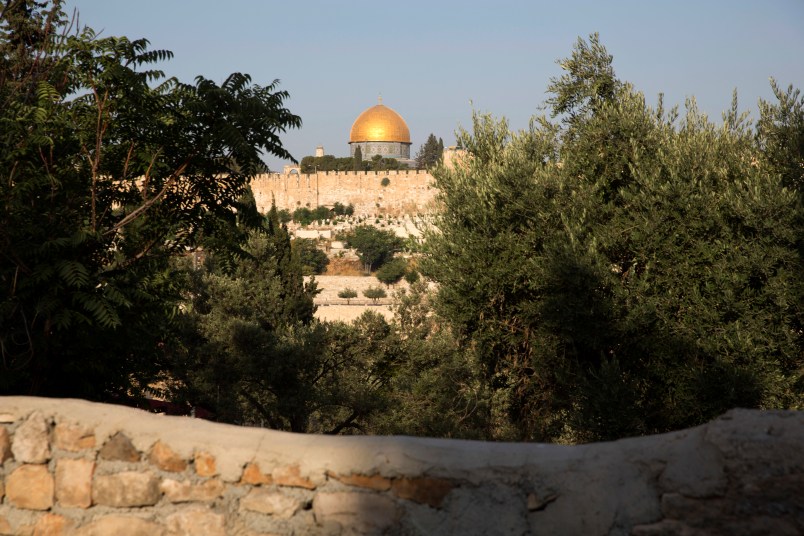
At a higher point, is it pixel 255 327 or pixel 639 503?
pixel 639 503

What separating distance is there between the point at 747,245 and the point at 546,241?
2324 mm

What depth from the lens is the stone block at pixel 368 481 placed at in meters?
2.42

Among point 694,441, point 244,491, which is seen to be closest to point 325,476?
point 244,491

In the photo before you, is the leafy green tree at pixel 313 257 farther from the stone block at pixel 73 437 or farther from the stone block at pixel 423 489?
the stone block at pixel 423 489

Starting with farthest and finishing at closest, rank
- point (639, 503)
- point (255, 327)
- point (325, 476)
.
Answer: point (255, 327)
point (325, 476)
point (639, 503)

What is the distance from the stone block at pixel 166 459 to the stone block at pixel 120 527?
0.68 ft

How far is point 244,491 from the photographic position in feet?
8.57

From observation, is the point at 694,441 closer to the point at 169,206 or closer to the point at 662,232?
the point at 169,206

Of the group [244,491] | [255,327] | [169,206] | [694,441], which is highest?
[169,206]

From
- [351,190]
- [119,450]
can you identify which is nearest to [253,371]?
[119,450]

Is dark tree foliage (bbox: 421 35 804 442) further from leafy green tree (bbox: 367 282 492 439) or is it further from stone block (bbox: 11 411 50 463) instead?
stone block (bbox: 11 411 50 463)

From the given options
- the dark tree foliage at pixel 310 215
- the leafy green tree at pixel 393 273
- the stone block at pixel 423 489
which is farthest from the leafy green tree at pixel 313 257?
the stone block at pixel 423 489

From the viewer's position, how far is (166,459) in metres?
2.72

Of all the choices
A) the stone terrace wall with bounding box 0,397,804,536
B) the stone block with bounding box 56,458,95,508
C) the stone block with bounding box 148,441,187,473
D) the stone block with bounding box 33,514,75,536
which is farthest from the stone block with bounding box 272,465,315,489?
the stone block with bounding box 33,514,75,536
